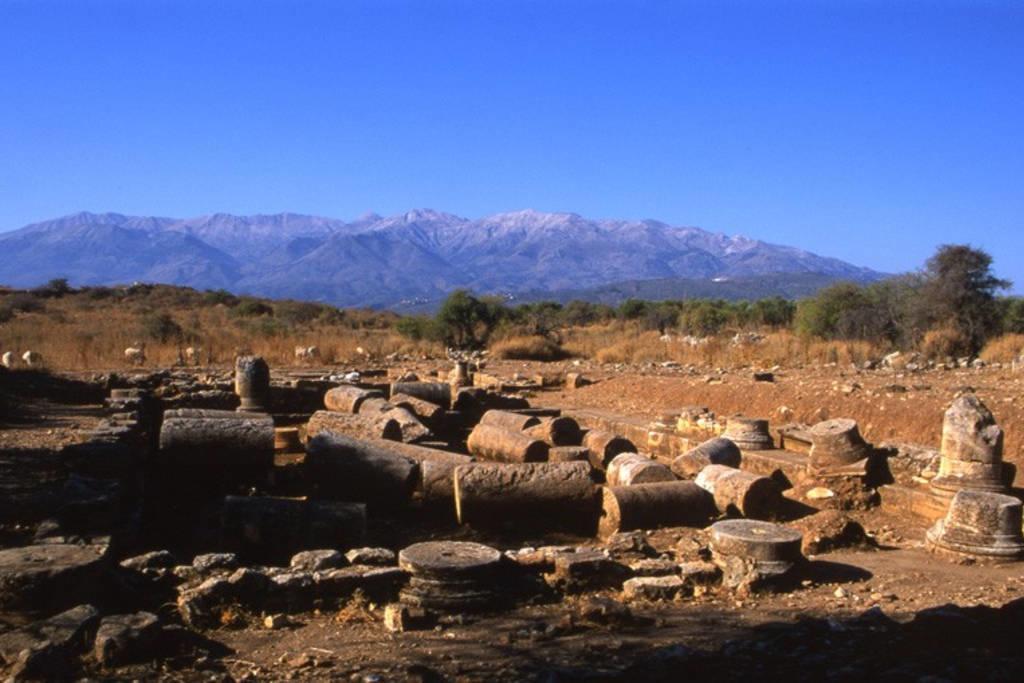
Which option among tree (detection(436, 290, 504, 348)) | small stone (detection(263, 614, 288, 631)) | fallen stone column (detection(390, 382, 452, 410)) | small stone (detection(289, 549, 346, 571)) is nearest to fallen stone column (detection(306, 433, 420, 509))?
small stone (detection(289, 549, 346, 571))

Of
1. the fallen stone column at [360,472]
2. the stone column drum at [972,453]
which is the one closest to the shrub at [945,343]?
the stone column drum at [972,453]

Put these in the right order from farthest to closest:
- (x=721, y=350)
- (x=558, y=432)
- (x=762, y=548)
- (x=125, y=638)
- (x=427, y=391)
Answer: (x=721, y=350) → (x=427, y=391) → (x=558, y=432) → (x=762, y=548) → (x=125, y=638)

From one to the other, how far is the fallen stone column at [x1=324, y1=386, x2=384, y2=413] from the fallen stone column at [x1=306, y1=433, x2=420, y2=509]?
5.06 meters

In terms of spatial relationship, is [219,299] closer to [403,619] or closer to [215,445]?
[215,445]

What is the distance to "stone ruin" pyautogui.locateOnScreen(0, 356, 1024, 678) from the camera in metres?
6.53

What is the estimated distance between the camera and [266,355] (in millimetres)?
25469

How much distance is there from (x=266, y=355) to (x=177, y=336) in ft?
12.6

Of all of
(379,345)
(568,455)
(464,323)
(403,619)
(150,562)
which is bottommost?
(403,619)

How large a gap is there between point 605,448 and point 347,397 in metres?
5.99

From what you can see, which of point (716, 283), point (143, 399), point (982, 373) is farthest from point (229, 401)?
point (716, 283)

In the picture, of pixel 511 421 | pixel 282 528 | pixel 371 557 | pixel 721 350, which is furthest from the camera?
pixel 721 350

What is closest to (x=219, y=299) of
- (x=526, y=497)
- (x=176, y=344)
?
(x=176, y=344)

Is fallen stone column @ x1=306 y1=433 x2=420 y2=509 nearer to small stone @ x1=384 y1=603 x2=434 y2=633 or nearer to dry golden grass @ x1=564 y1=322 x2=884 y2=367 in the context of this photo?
small stone @ x1=384 y1=603 x2=434 y2=633

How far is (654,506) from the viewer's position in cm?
976
